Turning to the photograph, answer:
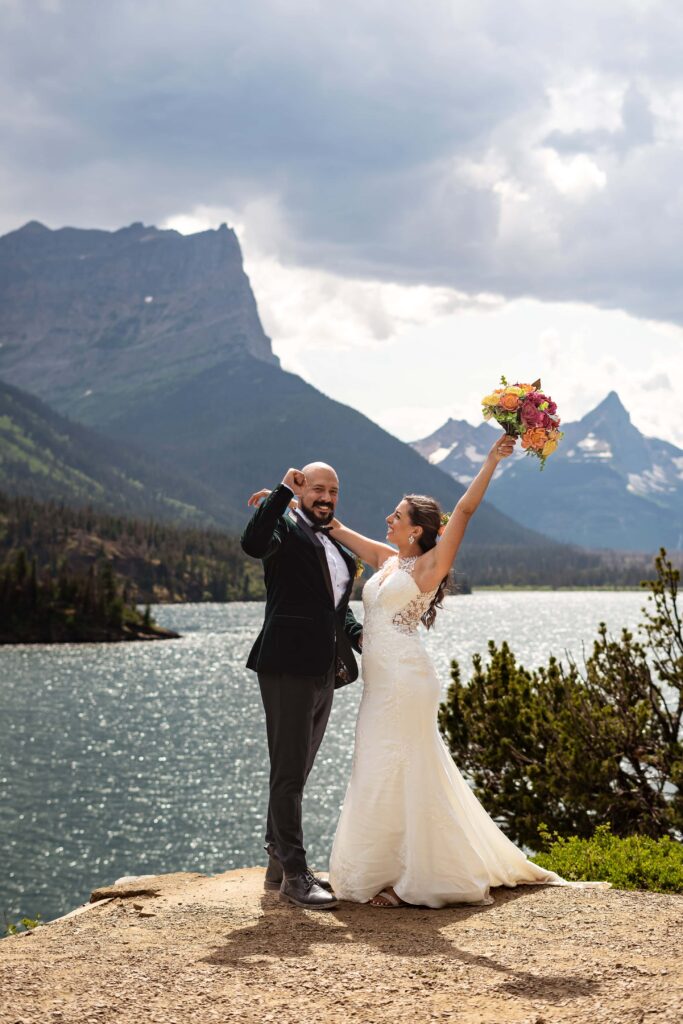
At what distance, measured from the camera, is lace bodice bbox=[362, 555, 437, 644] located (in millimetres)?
9406

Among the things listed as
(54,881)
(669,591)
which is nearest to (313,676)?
(669,591)

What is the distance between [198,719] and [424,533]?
6362 centimetres

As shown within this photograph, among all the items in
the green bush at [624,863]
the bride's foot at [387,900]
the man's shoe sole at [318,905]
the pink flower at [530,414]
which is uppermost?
the pink flower at [530,414]

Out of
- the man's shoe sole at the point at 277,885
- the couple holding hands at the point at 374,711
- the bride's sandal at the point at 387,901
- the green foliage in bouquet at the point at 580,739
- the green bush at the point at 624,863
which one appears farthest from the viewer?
the green foliage in bouquet at the point at 580,739

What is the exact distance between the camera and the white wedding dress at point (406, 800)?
890 centimetres

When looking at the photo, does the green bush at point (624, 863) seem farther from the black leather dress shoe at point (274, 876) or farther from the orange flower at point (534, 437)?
the orange flower at point (534, 437)

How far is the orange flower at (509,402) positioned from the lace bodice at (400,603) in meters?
1.65

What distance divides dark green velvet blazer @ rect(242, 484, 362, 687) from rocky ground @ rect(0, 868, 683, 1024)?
212 centimetres

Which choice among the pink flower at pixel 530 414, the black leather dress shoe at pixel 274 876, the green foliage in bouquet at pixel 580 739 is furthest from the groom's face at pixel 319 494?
the green foliage in bouquet at pixel 580 739

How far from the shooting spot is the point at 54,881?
31594 mm

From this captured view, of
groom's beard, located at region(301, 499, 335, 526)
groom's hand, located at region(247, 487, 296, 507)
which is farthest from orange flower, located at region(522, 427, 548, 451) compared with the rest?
groom's hand, located at region(247, 487, 296, 507)

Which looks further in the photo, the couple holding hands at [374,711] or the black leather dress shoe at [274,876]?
the black leather dress shoe at [274,876]

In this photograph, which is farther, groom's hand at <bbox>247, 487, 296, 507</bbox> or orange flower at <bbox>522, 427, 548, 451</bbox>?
groom's hand at <bbox>247, 487, 296, 507</bbox>

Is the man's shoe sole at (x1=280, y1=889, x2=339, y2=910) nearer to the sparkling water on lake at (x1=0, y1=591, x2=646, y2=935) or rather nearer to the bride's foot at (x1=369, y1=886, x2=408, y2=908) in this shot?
the bride's foot at (x1=369, y1=886, x2=408, y2=908)
